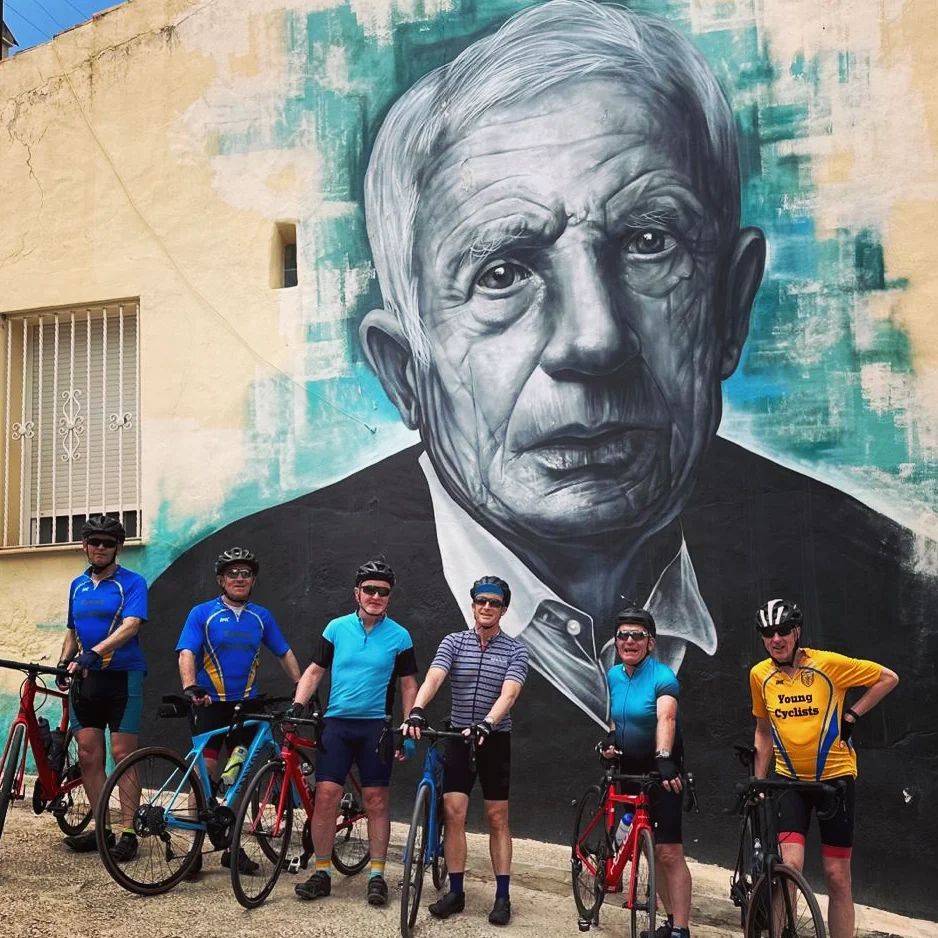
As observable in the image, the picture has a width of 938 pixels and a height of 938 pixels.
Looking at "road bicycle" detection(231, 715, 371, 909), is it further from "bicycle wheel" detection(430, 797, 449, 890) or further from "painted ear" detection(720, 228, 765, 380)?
"painted ear" detection(720, 228, 765, 380)

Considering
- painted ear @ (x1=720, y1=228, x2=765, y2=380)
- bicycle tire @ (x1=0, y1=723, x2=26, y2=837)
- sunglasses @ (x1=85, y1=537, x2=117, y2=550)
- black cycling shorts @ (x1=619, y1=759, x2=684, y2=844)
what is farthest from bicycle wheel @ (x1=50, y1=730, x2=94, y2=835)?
painted ear @ (x1=720, y1=228, x2=765, y2=380)

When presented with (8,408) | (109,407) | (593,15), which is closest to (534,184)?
(593,15)

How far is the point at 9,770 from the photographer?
694 cm

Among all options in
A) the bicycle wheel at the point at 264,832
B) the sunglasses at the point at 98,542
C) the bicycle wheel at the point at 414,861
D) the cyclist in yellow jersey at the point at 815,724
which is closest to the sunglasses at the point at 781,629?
the cyclist in yellow jersey at the point at 815,724

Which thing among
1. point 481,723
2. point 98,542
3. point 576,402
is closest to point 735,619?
point 576,402

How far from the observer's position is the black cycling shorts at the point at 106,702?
24.6ft

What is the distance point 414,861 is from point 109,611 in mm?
2586

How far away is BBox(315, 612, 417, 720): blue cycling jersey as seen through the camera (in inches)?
279

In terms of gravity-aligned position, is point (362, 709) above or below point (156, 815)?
above

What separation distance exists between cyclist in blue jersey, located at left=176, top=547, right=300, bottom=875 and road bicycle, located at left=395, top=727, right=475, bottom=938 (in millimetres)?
1226

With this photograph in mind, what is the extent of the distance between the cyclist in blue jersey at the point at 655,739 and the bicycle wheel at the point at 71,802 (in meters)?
3.43

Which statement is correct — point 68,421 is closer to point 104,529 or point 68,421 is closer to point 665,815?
point 104,529

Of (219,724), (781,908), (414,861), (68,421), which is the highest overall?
(68,421)

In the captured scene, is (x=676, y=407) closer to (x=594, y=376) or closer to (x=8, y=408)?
(x=594, y=376)
